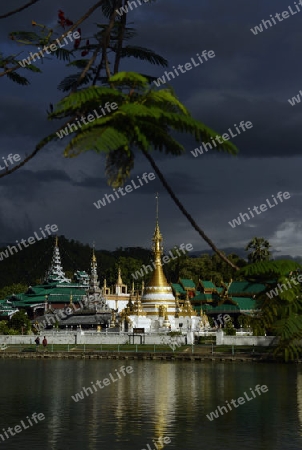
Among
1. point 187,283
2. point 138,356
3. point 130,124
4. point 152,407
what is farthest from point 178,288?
point 130,124

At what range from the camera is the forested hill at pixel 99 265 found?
89.7 metres

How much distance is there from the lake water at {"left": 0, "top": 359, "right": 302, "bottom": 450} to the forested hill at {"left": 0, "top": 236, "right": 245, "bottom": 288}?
1591 inches

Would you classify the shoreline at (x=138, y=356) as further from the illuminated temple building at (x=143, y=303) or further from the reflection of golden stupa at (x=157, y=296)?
the reflection of golden stupa at (x=157, y=296)

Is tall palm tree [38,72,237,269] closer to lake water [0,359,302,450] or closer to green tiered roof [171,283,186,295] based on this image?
lake water [0,359,302,450]

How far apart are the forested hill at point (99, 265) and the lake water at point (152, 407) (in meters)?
40.4

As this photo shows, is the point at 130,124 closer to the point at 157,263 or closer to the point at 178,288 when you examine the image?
the point at 157,263

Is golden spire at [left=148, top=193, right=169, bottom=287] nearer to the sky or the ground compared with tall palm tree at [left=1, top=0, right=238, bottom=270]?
nearer to the sky

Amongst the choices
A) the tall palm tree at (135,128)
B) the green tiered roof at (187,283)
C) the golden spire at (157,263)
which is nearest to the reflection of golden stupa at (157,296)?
the golden spire at (157,263)

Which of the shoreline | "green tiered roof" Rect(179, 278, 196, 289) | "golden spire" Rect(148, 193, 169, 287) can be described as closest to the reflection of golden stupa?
"golden spire" Rect(148, 193, 169, 287)

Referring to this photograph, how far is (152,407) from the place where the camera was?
2803 cm

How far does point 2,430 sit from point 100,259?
385 feet

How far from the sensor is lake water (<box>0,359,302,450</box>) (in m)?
20.8

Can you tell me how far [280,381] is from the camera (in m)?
36.2

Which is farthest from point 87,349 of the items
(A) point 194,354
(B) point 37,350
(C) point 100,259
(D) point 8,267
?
(C) point 100,259
